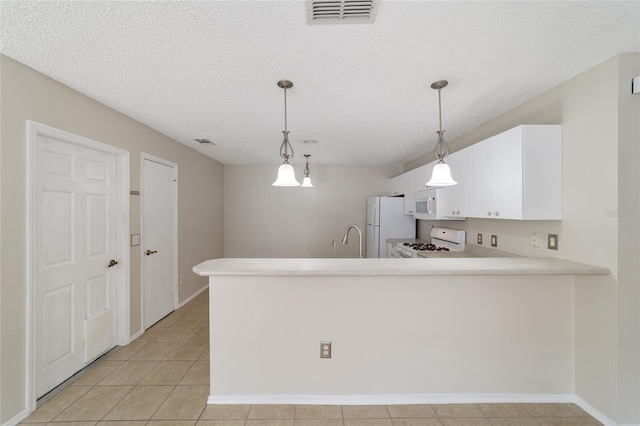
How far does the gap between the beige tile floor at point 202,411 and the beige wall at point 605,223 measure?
335 millimetres

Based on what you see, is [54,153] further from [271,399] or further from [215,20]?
[271,399]

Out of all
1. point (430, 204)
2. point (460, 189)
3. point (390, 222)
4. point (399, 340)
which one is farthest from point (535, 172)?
point (390, 222)

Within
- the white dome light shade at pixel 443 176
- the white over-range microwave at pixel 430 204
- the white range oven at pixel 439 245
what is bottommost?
the white range oven at pixel 439 245

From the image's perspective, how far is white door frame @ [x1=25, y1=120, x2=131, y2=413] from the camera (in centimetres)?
178

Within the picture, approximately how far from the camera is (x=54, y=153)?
6.65 feet

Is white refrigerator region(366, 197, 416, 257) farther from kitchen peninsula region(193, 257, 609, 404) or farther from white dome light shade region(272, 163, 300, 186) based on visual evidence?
white dome light shade region(272, 163, 300, 186)

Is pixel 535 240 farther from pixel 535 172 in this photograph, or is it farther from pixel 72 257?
pixel 72 257

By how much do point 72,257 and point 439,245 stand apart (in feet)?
13.6

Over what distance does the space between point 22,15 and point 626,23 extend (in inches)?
123

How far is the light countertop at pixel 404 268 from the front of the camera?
172cm

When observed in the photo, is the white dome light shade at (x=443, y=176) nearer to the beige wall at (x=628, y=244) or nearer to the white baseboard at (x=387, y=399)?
the beige wall at (x=628, y=244)

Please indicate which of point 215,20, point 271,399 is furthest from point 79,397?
point 215,20

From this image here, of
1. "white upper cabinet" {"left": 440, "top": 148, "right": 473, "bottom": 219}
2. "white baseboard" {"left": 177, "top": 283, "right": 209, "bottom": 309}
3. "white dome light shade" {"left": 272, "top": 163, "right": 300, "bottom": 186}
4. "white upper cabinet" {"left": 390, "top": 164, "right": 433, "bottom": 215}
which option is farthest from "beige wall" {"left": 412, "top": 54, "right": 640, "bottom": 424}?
"white baseboard" {"left": 177, "top": 283, "right": 209, "bottom": 309}

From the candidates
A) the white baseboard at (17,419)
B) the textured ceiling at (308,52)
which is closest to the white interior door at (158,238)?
the textured ceiling at (308,52)
